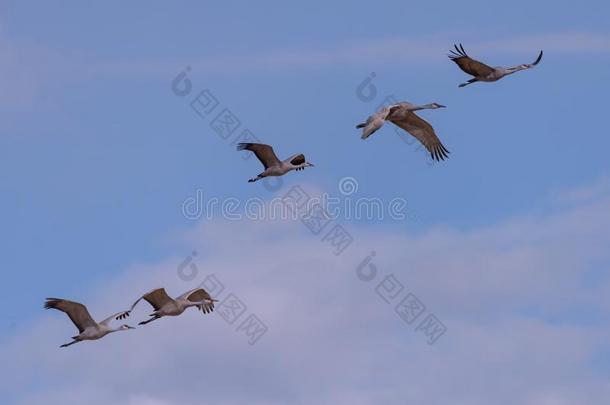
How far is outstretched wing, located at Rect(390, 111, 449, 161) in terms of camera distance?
6444cm

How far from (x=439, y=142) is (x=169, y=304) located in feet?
33.5

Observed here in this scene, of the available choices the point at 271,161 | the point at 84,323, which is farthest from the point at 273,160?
the point at 84,323

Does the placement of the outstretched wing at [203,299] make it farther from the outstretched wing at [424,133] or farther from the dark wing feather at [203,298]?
the outstretched wing at [424,133]

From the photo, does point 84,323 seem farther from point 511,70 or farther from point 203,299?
point 511,70

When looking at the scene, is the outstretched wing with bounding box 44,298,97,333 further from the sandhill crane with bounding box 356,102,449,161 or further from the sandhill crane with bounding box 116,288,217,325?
the sandhill crane with bounding box 356,102,449,161

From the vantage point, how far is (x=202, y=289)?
226 ft

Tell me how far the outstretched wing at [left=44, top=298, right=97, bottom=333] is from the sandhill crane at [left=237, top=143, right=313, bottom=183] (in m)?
6.86

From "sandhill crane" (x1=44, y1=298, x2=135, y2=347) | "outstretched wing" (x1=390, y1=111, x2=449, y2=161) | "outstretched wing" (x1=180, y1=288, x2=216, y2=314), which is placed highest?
"outstretched wing" (x1=390, y1=111, x2=449, y2=161)

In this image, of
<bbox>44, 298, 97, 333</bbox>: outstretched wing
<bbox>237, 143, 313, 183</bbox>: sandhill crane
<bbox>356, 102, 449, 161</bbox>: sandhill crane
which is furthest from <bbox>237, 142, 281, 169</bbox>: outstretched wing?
<bbox>44, 298, 97, 333</bbox>: outstretched wing

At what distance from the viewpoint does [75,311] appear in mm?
64500

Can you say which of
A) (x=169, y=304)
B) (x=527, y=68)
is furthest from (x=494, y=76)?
(x=169, y=304)

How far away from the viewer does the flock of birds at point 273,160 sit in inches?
2461

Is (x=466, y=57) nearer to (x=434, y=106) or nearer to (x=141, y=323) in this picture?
(x=434, y=106)

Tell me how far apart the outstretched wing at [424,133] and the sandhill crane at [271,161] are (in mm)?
4265
